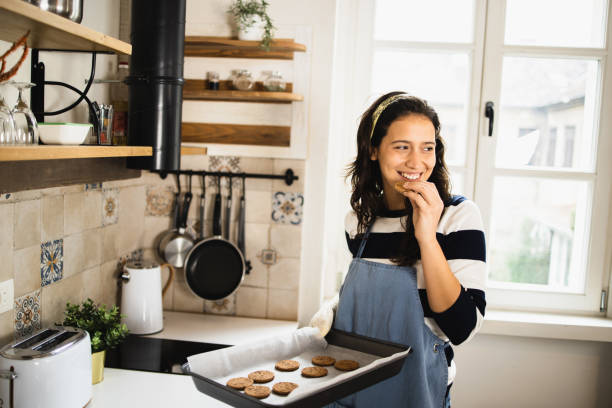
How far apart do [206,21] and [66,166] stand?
86cm

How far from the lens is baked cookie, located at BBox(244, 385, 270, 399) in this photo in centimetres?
118

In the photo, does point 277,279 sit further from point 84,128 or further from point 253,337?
point 84,128

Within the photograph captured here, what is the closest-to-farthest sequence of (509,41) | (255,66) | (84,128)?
(84,128)
(255,66)
(509,41)

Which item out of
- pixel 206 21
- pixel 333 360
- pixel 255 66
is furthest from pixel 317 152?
pixel 333 360

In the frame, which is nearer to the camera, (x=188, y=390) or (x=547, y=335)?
(x=188, y=390)

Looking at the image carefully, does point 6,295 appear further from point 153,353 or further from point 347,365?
point 347,365

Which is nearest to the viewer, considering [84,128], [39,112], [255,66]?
[84,128]

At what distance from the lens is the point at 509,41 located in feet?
7.52

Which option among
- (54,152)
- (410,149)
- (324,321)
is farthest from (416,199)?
(54,152)

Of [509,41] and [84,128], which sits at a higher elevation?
[509,41]

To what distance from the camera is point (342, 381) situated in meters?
1.10

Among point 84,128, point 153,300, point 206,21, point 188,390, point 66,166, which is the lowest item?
point 188,390

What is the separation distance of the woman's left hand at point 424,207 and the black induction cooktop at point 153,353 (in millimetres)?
849

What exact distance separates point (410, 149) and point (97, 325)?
1.00 meters
